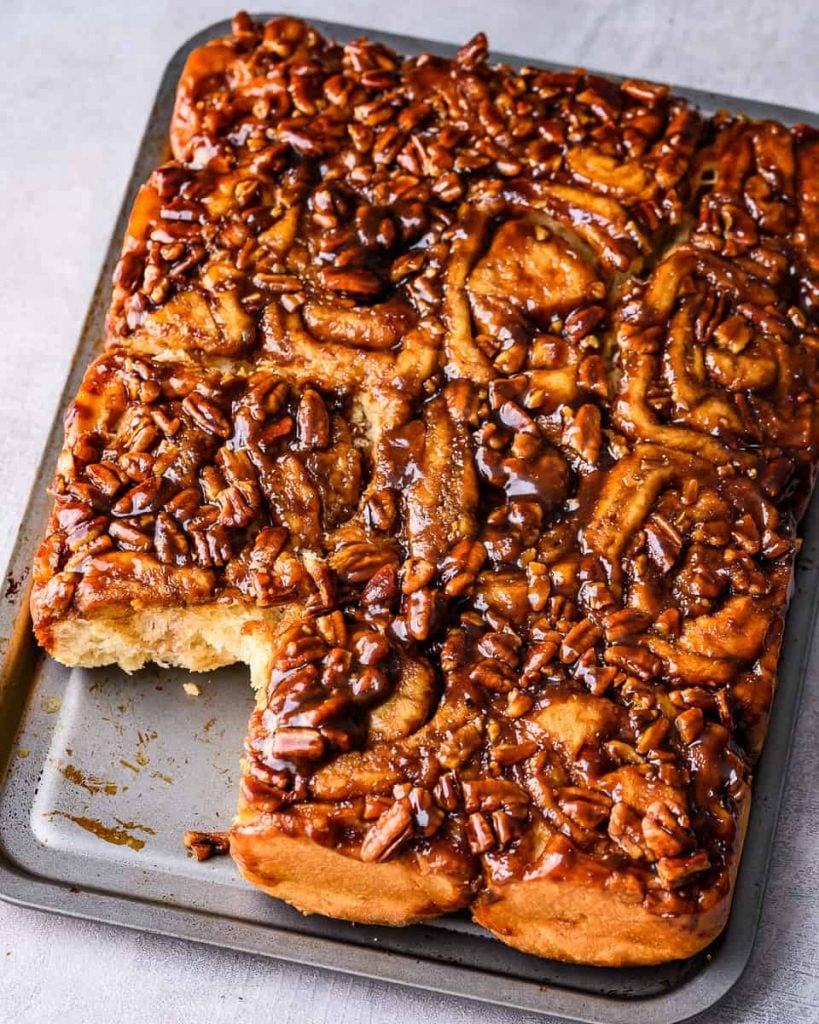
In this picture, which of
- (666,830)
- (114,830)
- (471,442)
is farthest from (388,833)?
(471,442)

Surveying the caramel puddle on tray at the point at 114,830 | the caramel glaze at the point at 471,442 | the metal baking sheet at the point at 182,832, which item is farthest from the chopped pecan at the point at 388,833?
the caramel puddle on tray at the point at 114,830

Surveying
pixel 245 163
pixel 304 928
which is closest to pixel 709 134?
pixel 245 163

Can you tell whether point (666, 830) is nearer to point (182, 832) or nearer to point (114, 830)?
point (182, 832)

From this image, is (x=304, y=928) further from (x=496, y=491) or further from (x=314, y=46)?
(x=314, y=46)

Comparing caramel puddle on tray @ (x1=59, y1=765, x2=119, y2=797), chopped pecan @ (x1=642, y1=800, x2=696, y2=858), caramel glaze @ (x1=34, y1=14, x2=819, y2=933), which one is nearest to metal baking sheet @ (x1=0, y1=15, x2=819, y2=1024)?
caramel puddle on tray @ (x1=59, y1=765, x2=119, y2=797)

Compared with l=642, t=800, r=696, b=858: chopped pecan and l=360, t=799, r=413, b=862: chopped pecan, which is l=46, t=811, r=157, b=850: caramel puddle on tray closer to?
l=360, t=799, r=413, b=862: chopped pecan

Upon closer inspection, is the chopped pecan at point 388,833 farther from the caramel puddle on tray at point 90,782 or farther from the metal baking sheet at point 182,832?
the caramel puddle on tray at point 90,782
